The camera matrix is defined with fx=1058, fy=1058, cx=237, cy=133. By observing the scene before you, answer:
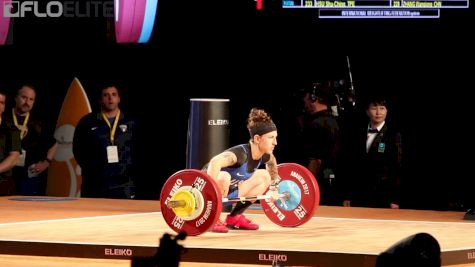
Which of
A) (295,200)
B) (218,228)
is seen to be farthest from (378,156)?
(218,228)

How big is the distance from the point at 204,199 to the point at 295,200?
3.80 feet

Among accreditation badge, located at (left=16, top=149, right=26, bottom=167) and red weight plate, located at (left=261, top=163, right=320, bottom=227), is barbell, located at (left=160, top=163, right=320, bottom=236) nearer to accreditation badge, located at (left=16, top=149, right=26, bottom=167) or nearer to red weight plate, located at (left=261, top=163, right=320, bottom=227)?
red weight plate, located at (left=261, top=163, right=320, bottom=227)

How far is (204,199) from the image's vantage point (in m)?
5.89

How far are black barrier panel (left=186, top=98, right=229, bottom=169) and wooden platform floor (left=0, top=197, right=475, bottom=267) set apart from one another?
1.82ft

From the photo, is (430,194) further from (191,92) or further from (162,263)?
(162,263)

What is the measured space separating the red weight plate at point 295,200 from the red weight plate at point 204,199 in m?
1.03

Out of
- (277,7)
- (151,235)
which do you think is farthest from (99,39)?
(151,235)

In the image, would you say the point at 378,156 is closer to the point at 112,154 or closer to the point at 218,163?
the point at 112,154

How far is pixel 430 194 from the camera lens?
32.1ft

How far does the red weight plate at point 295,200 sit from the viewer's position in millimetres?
6832

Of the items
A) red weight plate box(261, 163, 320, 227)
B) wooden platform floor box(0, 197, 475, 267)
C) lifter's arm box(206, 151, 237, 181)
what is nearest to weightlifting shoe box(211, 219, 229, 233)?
wooden platform floor box(0, 197, 475, 267)

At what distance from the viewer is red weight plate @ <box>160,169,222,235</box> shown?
5848mm

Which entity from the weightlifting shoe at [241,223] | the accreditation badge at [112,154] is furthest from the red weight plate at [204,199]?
the accreditation badge at [112,154]

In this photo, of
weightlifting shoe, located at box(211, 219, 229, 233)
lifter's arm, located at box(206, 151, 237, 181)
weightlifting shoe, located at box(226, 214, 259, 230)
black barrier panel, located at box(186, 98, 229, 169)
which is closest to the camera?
lifter's arm, located at box(206, 151, 237, 181)
